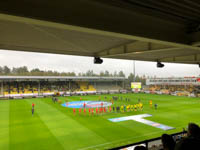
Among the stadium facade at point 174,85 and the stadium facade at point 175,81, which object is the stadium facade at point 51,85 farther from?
the stadium facade at point 175,81

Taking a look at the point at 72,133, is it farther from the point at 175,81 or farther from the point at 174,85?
the point at 175,81

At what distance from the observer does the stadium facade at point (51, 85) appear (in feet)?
173

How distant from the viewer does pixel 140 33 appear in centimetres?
453

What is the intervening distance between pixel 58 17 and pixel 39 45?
12.4ft

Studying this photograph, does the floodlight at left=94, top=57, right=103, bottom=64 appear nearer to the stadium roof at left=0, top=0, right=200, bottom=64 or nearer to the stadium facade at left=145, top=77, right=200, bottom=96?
the stadium roof at left=0, top=0, right=200, bottom=64

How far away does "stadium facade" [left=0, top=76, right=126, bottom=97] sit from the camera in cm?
5275

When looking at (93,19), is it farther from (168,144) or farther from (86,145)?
(86,145)

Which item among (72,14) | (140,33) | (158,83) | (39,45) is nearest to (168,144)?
(140,33)

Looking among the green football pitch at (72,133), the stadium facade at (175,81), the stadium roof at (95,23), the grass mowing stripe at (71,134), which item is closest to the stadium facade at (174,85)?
the stadium facade at (175,81)

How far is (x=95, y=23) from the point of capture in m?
3.80

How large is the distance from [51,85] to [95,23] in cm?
6333

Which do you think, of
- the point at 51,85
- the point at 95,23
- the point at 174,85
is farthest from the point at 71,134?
the point at 174,85

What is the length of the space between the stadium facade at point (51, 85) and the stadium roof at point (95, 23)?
1892 inches

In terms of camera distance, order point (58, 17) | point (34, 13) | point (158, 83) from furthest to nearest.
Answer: point (158, 83), point (58, 17), point (34, 13)
